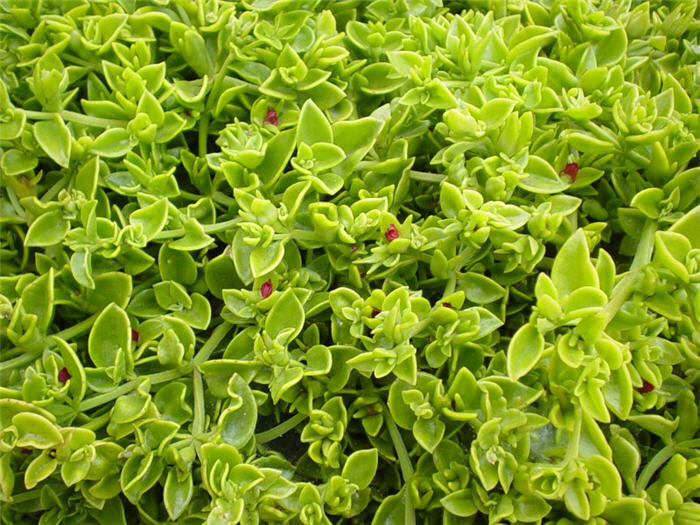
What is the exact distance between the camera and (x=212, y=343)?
135 centimetres

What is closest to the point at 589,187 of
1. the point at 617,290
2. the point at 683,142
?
the point at 683,142

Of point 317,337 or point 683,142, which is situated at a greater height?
point 683,142

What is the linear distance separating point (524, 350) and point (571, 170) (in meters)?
0.45

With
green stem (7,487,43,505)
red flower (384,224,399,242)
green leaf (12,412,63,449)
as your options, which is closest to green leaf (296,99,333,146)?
red flower (384,224,399,242)

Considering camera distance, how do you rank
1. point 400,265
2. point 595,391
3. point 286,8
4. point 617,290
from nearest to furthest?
point 595,391
point 617,290
point 400,265
point 286,8

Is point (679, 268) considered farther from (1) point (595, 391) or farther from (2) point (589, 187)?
(2) point (589, 187)

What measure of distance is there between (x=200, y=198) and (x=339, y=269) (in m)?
0.34

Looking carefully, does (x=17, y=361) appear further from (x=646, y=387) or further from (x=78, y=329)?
(x=646, y=387)

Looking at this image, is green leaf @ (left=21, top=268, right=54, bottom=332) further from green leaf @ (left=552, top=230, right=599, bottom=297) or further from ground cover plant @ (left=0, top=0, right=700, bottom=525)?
green leaf @ (left=552, top=230, right=599, bottom=297)

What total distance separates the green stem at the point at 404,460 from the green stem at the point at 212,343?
0.34m

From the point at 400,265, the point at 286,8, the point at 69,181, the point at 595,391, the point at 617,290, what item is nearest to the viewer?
the point at 595,391

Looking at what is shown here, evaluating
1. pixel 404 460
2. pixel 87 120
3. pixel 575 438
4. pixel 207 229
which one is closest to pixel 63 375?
pixel 207 229

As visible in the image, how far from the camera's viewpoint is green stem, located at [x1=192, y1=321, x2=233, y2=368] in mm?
1313

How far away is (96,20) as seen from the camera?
154 cm
